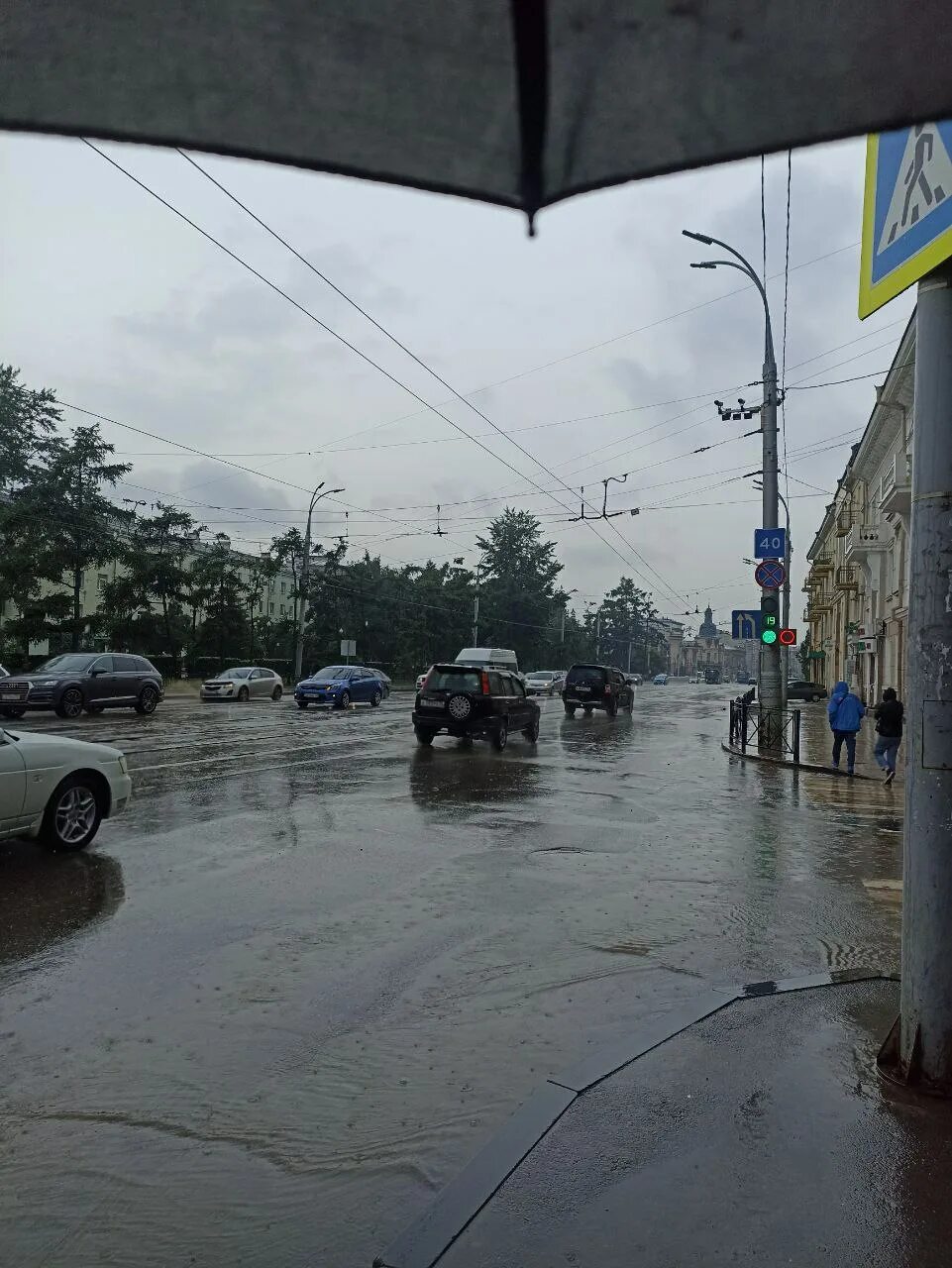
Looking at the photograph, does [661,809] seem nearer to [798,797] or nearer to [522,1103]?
[798,797]

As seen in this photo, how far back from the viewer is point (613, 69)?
1.53 meters

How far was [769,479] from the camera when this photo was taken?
2111 cm

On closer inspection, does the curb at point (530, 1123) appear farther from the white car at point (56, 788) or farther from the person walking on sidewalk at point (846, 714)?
the person walking on sidewalk at point (846, 714)

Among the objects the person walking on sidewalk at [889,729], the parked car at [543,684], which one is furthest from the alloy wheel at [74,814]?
the parked car at [543,684]

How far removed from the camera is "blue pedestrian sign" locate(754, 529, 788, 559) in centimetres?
2036

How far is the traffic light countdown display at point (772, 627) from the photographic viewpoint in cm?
2014

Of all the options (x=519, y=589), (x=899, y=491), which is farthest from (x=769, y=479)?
(x=519, y=589)

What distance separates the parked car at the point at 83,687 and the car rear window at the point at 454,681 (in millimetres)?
11704

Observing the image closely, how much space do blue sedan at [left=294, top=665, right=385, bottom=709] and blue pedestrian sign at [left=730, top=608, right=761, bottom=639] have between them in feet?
52.7

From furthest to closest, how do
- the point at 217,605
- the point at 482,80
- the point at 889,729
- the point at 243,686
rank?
1. the point at 217,605
2. the point at 243,686
3. the point at 889,729
4. the point at 482,80

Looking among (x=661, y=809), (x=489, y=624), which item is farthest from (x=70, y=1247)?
(x=489, y=624)

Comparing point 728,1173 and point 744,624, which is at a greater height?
point 744,624

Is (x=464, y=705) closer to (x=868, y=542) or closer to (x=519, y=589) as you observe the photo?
(x=868, y=542)

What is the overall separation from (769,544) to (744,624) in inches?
104
